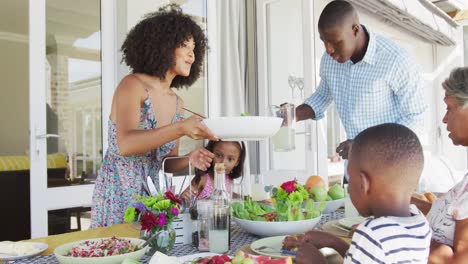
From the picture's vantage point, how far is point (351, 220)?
1.47 metres

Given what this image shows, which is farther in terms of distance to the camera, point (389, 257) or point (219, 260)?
point (219, 260)

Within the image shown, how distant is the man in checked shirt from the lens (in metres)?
2.02

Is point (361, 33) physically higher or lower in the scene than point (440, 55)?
lower

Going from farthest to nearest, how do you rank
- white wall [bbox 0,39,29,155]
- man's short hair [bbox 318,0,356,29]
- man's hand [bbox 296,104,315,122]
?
white wall [bbox 0,39,29,155] < man's hand [bbox 296,104,315,122] < man's short hair [bbox 318,0,356,29]

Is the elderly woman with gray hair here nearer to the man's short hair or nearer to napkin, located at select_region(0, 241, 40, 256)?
the man's short hair

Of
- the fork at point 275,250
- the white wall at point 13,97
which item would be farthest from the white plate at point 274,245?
the white wall at point 13,97

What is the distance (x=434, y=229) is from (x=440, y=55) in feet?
25.5

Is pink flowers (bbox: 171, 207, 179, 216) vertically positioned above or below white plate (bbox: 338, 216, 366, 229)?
above

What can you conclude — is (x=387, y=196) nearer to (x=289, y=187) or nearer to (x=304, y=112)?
(x=289, y=187)

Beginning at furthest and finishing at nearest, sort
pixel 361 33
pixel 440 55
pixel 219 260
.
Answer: pixel 440 55 → pixel 361 33 → pixel 219 260

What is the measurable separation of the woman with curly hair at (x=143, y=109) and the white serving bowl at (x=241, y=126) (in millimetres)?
267

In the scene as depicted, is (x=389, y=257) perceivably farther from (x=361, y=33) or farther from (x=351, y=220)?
(x=361, y=33)

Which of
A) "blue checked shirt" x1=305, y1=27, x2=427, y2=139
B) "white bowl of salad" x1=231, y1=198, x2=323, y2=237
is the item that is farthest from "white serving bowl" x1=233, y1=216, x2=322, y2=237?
"blue checked shirt" x1=305, y1=27, x2=427, y2=139

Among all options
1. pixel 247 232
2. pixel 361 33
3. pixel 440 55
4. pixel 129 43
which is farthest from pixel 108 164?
pixel 440 55
